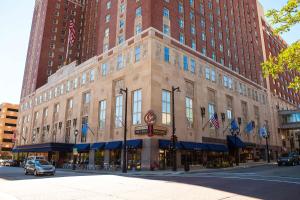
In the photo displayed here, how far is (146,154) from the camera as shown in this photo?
33188mm

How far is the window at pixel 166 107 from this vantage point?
3635 centimetres

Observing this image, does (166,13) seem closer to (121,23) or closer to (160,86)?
(121,23)

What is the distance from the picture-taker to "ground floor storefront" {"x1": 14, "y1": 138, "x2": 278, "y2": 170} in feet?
110

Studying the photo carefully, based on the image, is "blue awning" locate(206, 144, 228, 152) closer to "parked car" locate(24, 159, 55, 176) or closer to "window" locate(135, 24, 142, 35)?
"window" locate(135, 24, 142, 35)

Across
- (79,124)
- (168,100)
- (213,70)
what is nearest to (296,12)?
(168,100)

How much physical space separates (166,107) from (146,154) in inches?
313

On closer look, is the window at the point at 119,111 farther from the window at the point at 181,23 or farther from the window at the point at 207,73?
the window at the point at 207,73

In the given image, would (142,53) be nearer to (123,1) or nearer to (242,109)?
(123,1)

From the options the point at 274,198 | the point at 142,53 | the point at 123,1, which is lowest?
the point at 274,198

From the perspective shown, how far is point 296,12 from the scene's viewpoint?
15.4 m

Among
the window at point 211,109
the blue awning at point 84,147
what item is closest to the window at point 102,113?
the blue awning at point 84,147

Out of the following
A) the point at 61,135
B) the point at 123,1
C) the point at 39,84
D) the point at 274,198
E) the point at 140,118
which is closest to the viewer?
the point at 274,198

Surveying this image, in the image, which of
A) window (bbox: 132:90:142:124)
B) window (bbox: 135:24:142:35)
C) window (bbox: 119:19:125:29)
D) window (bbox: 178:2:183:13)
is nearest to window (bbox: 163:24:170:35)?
window (bbox: 135:24:142:35)

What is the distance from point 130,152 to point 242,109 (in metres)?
32.9
